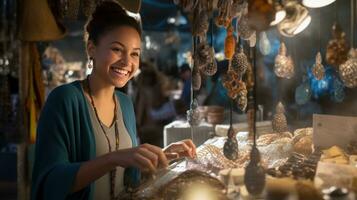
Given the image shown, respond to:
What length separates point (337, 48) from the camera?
1.30 metres

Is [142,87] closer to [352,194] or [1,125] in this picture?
[1,125]

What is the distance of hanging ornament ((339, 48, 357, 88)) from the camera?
1563mm

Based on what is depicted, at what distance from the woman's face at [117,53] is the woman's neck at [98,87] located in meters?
0.07

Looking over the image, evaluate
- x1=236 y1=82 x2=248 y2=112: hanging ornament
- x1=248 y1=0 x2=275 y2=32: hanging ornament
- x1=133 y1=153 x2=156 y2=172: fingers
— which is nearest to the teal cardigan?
x1=133 y1=153 x2=156 y2=172: fingers

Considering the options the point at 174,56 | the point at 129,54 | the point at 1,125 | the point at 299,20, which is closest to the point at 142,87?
the point at 1,125

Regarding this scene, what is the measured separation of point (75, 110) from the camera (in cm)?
151

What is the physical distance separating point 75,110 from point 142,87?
3.83 meters

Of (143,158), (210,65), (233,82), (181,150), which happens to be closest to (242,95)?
(233,82)

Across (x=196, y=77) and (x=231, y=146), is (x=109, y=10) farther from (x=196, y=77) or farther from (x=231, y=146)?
(x=231, y=146)

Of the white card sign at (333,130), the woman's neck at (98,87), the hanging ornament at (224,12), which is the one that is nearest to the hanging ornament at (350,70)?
the white card sign at (333,130)

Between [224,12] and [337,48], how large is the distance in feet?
1.76

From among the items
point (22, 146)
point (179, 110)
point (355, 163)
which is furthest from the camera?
point (179, 110)

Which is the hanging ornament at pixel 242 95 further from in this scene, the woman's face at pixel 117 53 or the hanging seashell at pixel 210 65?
the woman's face at pixel 117 53

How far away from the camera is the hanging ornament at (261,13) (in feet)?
3.15
